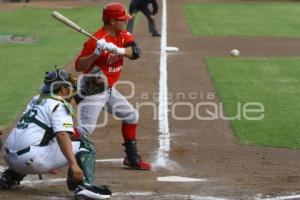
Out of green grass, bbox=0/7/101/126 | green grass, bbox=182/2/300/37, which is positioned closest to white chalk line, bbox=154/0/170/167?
green grass, bbox=0/7/101/126

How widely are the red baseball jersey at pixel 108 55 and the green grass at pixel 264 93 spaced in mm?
2452

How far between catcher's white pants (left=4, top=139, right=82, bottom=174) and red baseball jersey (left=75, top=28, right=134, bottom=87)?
4.59 ft

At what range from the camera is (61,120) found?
631 cm

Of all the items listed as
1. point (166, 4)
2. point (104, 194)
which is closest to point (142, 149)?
point (104, 194)

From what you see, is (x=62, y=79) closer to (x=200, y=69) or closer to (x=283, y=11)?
(x=200, y=69)

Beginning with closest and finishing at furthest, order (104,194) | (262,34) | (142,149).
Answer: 1. (104,194)
2. (142,149)
3. (262,34)

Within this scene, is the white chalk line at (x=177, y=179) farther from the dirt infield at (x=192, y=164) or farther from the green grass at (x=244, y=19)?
the green grass at (x=244, y=19)

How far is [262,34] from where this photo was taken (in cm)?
2467

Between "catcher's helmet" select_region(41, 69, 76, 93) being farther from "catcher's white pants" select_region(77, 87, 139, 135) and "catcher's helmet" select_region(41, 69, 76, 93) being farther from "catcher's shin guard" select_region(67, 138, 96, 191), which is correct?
"catcher's white pants" select_region(77, 87, 139, 135)

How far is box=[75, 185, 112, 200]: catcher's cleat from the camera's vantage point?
→ 6.41 meters

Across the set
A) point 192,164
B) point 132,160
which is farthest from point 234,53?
point 132,160

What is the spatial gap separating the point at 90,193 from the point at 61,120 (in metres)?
0.69

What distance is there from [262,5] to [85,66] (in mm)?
34750

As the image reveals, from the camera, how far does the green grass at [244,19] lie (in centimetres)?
2548
